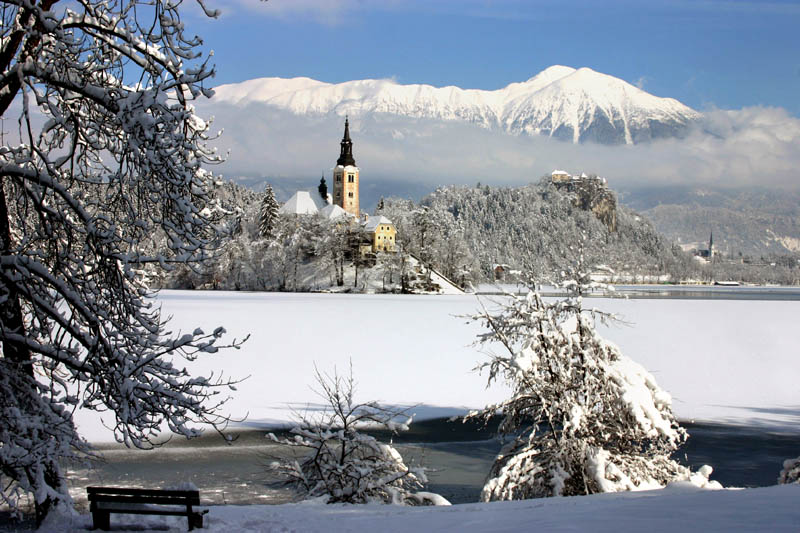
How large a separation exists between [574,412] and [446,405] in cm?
952

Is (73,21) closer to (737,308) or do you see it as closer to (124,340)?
(124,340)

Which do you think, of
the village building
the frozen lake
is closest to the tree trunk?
the frozen lake

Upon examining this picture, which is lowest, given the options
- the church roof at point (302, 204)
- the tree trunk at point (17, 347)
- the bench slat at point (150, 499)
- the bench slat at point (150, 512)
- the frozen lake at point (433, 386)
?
the frozen lake at point (433, 386)

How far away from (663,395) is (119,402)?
953 cm

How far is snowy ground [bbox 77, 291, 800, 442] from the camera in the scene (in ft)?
69.0

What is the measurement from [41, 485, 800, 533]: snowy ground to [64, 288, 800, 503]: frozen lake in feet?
13.6

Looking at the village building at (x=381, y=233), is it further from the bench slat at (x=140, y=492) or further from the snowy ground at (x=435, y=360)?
the bench slat at (x=140, y=492)

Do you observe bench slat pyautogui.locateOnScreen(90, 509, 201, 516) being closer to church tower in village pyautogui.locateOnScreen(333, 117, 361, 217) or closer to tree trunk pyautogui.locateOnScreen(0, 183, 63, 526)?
tree trunk pyautogui.locateOnScreen(0, 183, 63, 526)

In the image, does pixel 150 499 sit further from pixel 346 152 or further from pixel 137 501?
pixel 346 152

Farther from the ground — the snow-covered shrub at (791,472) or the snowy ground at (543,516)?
the snowy ground at (543,516)

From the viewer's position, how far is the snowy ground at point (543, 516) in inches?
257

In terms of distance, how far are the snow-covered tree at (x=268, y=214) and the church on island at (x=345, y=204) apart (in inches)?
283

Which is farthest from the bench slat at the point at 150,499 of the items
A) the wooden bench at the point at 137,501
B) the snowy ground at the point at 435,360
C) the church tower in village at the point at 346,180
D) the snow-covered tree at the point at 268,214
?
the church tower in village at the point at 346,180

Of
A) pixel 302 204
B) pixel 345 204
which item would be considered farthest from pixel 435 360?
pixel 345 204
